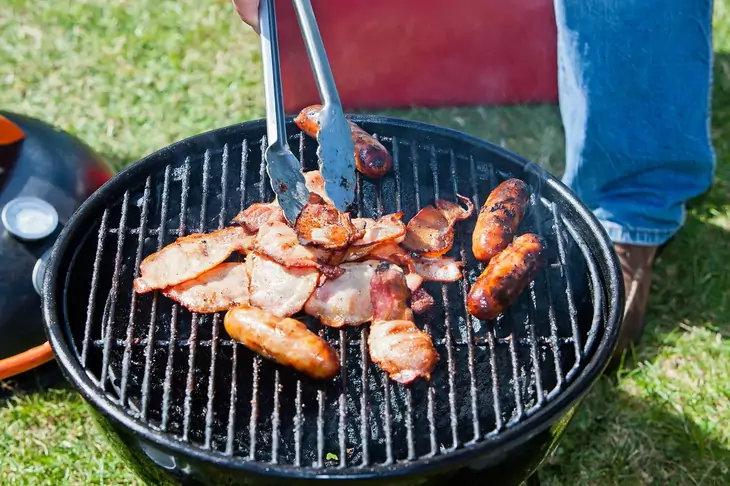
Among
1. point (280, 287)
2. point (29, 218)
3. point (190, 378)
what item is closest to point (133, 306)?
point (190, 378)

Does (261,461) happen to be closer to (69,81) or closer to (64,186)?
(64,186)

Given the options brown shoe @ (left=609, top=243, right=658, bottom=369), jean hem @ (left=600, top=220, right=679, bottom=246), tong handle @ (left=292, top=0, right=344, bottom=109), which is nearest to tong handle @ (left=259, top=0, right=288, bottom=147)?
tong handle @ (left=292, top=0, right=344, bottom=109)

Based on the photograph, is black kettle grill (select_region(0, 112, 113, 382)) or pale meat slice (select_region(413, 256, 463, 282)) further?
black kettle grill (select_region(0, 112, 113, 382))

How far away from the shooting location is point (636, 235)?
342 centimetres

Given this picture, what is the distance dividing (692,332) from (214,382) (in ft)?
8.23

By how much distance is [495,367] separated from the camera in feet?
6.82

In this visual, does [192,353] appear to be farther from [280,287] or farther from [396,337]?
[396,337]

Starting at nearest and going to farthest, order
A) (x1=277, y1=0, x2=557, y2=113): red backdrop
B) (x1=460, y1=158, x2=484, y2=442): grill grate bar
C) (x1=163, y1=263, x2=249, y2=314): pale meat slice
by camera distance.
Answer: (x1=460, y1=158, x2=484, y2=442): grill grate bar, (x1=163, y1=263, x2=249, y2=314): pale meat slice, (x1=277, y1=0, x2=557, y2=113): red backdrop

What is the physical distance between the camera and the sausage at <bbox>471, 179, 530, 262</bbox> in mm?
2316

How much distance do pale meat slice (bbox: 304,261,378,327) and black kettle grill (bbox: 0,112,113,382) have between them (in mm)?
1508

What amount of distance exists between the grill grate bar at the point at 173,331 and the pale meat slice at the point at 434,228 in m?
0.73

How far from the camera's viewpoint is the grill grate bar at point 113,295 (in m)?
2.04

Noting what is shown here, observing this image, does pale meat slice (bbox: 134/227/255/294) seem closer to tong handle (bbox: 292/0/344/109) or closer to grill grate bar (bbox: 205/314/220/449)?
grill grate bar (bbox: 205/314/220/449)

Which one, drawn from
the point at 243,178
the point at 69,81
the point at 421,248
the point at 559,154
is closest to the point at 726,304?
the point at 559,154
